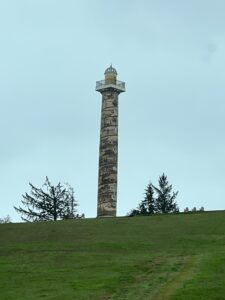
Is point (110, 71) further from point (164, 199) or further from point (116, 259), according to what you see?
point (116, 259)

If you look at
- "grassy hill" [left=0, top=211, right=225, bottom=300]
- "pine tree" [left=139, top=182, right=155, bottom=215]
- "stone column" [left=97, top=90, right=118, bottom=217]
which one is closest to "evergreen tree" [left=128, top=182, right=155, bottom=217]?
"pine tree" [left=139, top=182, right=155, bottom=215]

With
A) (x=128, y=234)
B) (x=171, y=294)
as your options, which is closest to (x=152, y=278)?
(x=171, y=294)

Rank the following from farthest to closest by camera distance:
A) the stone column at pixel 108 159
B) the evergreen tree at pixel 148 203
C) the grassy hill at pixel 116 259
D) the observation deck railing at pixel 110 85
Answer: the evergreen tree at pixel 148 203, the observation deck railing at pixel 110 85, the stone column at pixel 108 159, the grassy hill at pixel 116 259

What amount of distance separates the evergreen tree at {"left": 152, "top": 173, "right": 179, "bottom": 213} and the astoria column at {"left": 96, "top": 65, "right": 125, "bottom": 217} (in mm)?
16570

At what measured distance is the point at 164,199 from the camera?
2960 inches

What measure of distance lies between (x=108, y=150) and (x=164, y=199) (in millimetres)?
19005

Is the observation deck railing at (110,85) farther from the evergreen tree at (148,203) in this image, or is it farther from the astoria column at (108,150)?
the evergreen tree at (148,203)

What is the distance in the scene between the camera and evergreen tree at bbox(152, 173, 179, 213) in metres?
73.5

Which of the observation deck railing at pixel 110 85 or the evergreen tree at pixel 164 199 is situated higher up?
the observation deck railing at pixel 110 85

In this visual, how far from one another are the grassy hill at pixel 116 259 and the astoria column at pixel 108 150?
49.0ft

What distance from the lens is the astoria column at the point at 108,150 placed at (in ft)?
186

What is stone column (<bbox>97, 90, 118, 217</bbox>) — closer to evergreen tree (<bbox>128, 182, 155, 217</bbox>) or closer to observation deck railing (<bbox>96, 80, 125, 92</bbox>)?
observation deck railing (<bbox>96, 80, 125, 92</bbox>)

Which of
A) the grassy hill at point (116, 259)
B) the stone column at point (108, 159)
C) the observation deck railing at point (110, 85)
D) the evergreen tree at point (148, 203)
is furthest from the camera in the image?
the evergreen tree at point (148, 203)

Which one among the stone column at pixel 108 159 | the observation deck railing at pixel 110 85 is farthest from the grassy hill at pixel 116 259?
the observation deck railing at pixel 110 85
